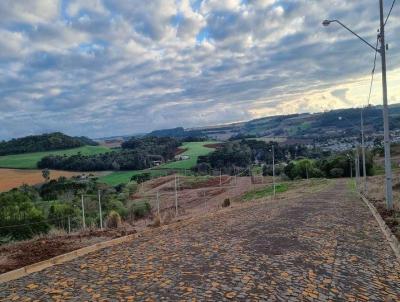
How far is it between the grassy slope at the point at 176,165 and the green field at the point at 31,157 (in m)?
18.0

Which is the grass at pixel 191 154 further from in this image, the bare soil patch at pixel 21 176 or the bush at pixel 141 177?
the bare soil patch at pixel 21 176

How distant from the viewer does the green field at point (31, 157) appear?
9775cm

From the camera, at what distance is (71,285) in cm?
867

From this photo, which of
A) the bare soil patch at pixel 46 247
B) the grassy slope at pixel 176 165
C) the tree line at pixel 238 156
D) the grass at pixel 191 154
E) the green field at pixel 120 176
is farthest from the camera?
the tree line at pixel 238 156

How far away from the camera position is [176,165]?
105 m

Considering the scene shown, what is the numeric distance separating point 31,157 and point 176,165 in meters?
34.7

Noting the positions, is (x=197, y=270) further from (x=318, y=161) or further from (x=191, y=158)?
(x=191, y=158)

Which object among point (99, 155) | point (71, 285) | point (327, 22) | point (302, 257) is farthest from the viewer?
point (99, 155)

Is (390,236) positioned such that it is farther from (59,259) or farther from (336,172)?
(336,172)

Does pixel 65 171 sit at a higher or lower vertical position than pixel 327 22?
lower

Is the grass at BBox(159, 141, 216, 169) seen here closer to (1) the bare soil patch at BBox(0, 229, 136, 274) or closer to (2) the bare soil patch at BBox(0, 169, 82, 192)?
(2) the bare soil patch at BBox(0, 169, 82, 192)

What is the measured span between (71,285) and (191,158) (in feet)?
341

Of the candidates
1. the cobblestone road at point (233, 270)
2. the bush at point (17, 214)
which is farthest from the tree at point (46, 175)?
the cobblestone road at point (233, 270)

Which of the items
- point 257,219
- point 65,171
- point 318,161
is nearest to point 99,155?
point 65,171
